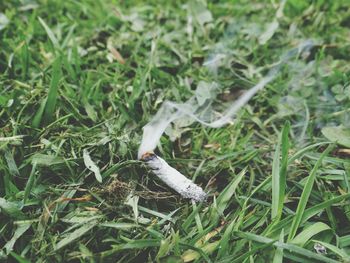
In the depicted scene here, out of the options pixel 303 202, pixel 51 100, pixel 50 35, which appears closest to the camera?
pixel 303 202

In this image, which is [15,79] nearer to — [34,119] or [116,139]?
[34,119]

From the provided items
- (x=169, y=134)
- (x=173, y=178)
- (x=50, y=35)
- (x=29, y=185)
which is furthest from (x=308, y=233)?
(x=50, y=35)

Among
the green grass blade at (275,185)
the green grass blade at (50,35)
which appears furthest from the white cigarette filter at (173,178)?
the green grass blade at (50,35)

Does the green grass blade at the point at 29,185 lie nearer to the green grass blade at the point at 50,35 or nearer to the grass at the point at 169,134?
the grass at the point at 169,134

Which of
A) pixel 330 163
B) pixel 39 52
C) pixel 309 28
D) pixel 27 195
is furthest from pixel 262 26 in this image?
pixel 27 195

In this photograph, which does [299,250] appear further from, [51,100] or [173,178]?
[51,100]
